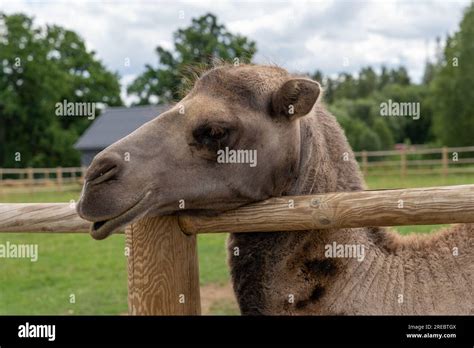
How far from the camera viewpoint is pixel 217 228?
299 cm

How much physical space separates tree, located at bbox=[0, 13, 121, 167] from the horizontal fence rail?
38469 mm

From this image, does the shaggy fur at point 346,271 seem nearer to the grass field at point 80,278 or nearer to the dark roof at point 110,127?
the grass field at point 80,278

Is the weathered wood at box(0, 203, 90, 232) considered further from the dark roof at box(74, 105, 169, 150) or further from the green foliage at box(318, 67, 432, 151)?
the dark roof at box(74, 105, 169, 150)

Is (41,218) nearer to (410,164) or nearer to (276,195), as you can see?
(276,195)

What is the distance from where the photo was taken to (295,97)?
298 cm

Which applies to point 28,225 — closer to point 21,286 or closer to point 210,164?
point 210,164

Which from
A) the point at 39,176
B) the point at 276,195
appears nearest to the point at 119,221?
the point at 276,195

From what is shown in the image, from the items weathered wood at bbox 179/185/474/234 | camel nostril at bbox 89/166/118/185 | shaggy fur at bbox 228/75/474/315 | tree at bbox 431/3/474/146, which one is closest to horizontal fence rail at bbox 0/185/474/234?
weathered wood at bbox 179/185/474/234

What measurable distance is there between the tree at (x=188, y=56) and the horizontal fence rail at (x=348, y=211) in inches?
34.5

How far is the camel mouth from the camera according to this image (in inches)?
105

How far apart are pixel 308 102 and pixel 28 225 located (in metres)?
1.82

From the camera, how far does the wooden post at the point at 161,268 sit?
303cm

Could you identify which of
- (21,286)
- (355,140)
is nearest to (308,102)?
(21,286)

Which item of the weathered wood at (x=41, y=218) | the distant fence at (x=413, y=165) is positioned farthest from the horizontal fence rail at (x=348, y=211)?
the distant fence at (x=413, y=165)
